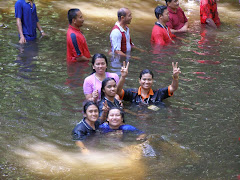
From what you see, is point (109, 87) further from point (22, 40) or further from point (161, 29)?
point (22, 40)

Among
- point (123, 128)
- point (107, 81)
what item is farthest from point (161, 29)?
point (123, 128)

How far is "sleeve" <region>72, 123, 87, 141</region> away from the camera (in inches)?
225

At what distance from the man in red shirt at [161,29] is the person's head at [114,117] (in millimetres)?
4051

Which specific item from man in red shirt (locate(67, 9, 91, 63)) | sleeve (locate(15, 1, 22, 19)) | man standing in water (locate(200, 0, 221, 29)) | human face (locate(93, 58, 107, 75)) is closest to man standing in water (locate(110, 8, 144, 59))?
man in red shirt (locate(67, 9, 91, 63))

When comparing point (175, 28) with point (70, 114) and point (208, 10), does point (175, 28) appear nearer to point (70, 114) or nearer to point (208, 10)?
point (208, 10)

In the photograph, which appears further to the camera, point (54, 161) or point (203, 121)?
point (203, 121)

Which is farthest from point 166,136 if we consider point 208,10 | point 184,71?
point 208,10

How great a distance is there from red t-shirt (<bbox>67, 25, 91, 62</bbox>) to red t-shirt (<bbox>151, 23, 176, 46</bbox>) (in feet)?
6.47

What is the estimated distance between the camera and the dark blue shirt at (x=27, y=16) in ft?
30.2

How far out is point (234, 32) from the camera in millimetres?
Result: 11266

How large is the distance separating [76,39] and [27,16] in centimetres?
189

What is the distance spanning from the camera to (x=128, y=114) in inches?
264

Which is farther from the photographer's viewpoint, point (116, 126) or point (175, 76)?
point (175, 76)

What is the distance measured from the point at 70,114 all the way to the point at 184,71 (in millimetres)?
2851
